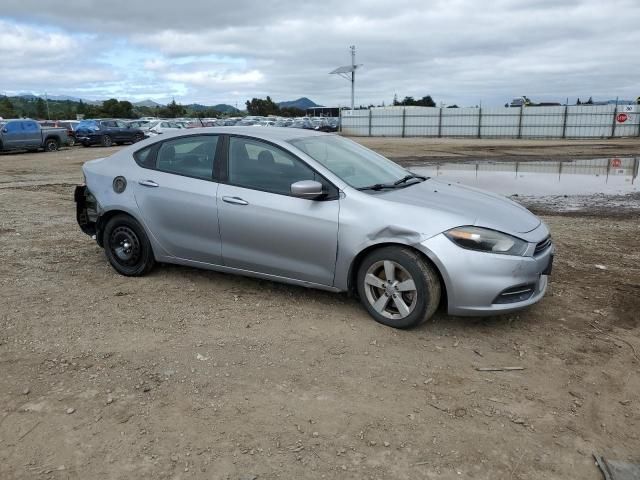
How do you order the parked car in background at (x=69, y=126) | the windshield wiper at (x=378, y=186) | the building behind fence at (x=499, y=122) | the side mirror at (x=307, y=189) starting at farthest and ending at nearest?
1. the building behind fence at (x=499, y=122)
2. the parked car in background at (x=69, y=126)
3. the windshield wiper at (x=378, y=186)
4. the side mirror at (x=307, y=189)

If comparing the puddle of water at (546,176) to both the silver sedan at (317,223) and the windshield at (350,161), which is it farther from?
the silver sedan at (317,223)

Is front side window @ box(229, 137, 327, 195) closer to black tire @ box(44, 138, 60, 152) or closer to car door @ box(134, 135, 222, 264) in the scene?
car door @ box(134, 135, 222, 264)

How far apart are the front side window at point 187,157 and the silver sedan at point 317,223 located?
0.04 ft

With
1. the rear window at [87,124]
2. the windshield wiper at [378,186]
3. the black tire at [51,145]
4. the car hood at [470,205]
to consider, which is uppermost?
the rear window at [87,124]

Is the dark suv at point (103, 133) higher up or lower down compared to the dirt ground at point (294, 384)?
higher up

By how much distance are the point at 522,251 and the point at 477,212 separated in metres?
0.45

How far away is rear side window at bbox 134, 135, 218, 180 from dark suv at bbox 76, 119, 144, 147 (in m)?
27.5

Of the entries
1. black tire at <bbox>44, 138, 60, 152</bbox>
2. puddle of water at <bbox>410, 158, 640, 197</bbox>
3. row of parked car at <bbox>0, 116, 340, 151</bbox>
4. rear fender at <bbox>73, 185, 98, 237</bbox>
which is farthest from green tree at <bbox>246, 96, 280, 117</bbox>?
rear fender at <bbox>73, 185, 98, 237</bbox>

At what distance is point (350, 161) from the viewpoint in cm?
504

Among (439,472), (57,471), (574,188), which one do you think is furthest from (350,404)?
(574,188)

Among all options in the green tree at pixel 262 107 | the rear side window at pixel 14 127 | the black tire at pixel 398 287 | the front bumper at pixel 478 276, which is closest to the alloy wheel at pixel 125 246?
the black tire at pixel 398 287

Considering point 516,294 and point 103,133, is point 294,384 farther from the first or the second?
point 103,133

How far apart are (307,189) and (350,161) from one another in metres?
0.88

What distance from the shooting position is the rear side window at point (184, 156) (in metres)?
5.05
